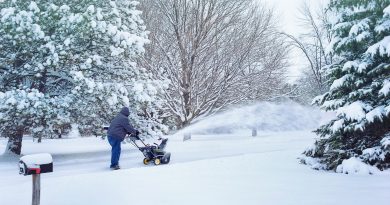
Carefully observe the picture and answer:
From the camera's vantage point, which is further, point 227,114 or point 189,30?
point 227,114

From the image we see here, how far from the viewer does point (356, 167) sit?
8.04m

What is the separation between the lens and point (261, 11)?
2052 centimetres

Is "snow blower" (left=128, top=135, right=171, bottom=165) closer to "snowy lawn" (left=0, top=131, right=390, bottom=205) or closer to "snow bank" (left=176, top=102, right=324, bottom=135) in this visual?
"snowy lawn" (left=0, top=131, right=390, bottom=205)

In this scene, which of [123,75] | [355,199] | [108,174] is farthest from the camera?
[123,75]

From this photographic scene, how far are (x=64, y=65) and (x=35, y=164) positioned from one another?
891 cm

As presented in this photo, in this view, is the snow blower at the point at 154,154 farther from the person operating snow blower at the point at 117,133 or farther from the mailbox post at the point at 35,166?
the mailbox post at the point at 35,166

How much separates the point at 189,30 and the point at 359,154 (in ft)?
36.8

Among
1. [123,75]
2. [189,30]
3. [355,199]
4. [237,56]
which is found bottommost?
[355,199]

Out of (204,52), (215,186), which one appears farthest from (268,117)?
(215,186)

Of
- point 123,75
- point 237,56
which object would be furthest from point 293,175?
point 237,56

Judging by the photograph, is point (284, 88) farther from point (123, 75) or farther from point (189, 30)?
point (123, 75)

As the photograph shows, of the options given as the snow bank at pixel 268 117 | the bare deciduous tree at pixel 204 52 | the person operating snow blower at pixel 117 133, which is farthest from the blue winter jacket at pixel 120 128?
the snow bank at pixel 268 117

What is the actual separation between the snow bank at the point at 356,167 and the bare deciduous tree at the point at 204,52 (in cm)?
1071

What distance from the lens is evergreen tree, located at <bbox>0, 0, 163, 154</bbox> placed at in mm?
12422
